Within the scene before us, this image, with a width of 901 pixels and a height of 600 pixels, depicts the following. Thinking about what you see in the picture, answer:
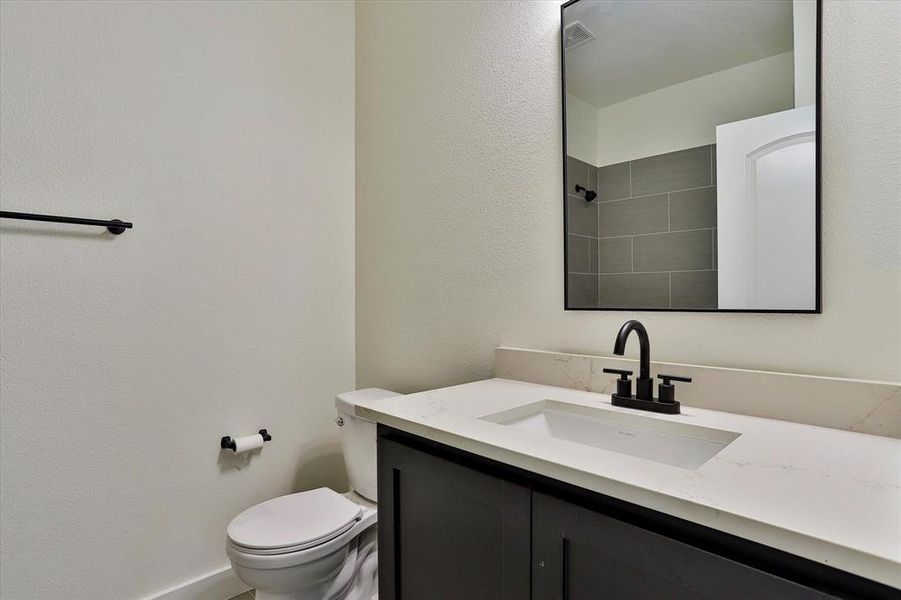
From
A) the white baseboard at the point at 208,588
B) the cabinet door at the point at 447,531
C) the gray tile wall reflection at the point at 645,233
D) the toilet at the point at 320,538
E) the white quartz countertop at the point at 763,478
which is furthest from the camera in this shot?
the white baseboard at the point at 208,588

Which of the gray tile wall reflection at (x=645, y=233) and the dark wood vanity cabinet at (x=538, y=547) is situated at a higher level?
the gray tile wall reflection at (x=645, y=233)

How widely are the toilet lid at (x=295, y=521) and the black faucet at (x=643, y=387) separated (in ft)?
3.11

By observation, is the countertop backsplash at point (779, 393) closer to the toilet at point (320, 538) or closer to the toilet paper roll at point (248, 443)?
the toilet at point (320, 538)

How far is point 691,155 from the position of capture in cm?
115

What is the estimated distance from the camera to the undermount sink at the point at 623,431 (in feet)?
2.96

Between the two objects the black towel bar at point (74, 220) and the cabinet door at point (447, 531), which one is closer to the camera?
the cabinet door at point (447, 531)

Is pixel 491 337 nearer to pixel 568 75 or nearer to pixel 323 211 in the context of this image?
Answer: pixel 568 75

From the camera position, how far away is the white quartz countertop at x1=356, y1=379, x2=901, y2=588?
0.50 meters

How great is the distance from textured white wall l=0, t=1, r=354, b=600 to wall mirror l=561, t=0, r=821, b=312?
1164 millimetres

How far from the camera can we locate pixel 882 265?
2.92 ft

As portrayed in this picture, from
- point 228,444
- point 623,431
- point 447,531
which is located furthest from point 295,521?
point 623,431

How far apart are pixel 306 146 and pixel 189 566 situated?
167 cm

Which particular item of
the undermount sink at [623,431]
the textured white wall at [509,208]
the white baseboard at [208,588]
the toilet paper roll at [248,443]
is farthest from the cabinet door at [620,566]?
the white baseboard at [208,588]

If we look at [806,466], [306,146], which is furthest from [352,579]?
[306,146]
